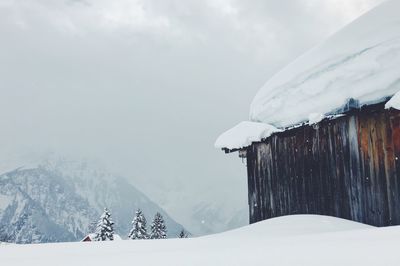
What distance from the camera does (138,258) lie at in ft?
11.0

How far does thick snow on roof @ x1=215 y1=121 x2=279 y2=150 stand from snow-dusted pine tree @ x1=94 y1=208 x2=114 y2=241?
37.4 meters

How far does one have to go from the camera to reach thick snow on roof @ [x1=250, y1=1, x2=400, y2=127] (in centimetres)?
734

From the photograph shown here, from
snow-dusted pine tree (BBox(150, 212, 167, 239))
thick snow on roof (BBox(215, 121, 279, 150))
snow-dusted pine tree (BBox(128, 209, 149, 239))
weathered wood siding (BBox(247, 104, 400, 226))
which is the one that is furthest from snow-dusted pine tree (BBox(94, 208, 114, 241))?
weathered wood siding (BBox(247, 104, 400, 226))

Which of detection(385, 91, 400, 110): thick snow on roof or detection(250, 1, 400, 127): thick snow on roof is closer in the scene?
detection(385, 91, 400, 110): thick snow on roof

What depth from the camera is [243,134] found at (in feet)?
38.0

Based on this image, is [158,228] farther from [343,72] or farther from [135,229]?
[343,72]

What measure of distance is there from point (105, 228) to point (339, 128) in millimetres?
42537

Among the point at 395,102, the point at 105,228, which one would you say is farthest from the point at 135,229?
the point at 395,102

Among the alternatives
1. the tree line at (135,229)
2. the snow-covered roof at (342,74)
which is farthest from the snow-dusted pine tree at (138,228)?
the snow-covered roof at (342,74)

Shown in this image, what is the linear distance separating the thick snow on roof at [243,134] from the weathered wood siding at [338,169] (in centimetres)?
34

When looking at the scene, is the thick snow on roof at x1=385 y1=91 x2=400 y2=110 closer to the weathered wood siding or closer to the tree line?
the weathered wood siding

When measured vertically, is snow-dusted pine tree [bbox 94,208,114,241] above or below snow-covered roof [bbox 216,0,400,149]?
below

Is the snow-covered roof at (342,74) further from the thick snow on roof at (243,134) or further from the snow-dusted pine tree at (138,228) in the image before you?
the snow-dusted pine tree at (138,228)

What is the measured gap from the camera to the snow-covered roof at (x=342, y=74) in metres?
7.35
